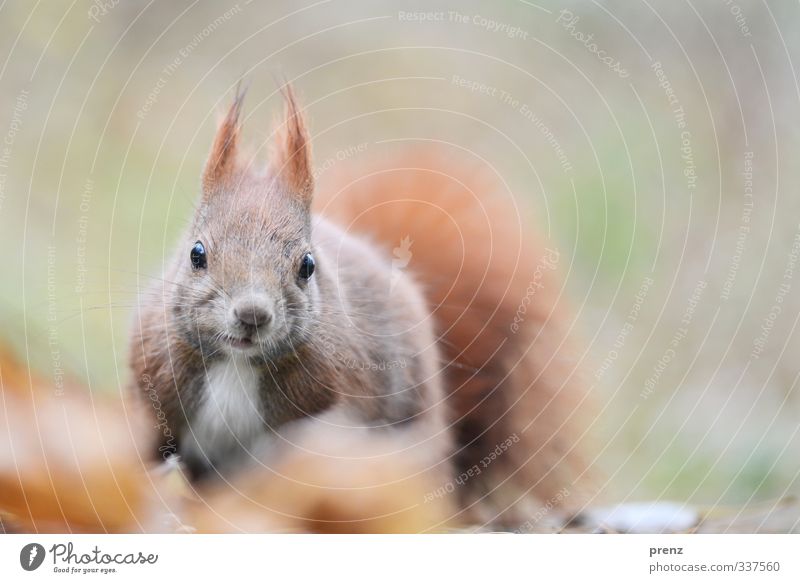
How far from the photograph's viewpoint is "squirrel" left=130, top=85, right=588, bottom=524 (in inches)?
54.7

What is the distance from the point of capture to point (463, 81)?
213cm

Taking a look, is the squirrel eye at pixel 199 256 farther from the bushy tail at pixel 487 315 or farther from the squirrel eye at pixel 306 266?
the bushy tail at pixel 487 315

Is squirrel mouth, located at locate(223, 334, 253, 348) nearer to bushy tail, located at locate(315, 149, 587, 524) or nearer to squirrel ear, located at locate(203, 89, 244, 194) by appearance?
squirrel ear, located at locate(203, 89, 244, 194)

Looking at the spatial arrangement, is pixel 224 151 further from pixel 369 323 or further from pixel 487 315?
pixel 487 315

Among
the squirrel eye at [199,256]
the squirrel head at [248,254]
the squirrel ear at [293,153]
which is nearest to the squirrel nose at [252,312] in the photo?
the squirrel head at [248,254]

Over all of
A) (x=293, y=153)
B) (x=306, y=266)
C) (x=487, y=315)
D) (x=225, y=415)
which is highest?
(x=293, y=153)

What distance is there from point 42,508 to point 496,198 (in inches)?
39.6

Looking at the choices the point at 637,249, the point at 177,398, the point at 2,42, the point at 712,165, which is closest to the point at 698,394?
the point at 637,249

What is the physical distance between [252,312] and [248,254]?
4.2 inches

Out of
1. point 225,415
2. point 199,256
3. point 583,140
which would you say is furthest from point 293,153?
point 583,140

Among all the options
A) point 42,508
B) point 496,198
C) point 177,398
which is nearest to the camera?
point 42,508

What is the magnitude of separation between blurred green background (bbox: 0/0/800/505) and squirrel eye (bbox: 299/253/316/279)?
0.49 meters

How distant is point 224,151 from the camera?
4.75ft
